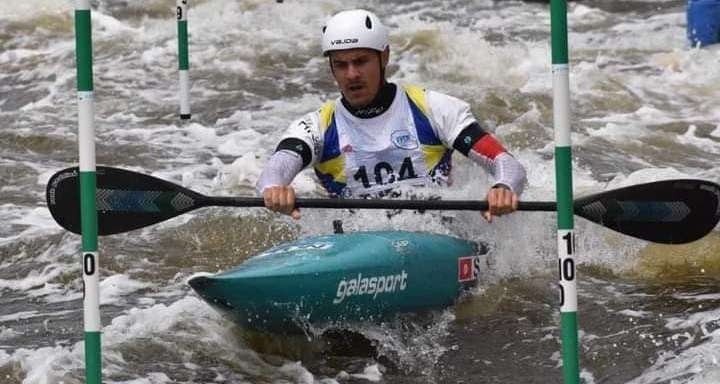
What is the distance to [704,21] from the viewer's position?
12469mm

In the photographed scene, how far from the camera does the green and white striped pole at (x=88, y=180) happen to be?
12.4 feet

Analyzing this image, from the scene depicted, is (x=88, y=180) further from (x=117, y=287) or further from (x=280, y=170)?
(x=117, y=287)

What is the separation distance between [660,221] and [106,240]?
3.24 meters

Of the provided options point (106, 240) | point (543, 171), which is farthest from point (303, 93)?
point (106, 240)

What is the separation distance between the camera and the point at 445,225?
6219 mm

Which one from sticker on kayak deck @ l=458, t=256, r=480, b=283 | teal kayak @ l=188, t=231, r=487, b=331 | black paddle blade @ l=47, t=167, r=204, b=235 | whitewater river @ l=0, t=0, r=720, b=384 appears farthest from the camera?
sticker on kayak deck @ l=458, t=256, r=480, b=283

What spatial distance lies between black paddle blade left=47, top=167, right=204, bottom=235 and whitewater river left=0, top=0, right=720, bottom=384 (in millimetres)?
560

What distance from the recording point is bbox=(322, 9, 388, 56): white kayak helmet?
5855 millimetres

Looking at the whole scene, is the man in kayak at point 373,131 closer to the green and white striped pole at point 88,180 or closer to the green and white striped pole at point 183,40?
the green and white striped pole at point 88,180

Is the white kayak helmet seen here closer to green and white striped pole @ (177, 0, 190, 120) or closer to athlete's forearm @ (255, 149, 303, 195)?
athlete's forearm @ (255, 149, 303, 195)

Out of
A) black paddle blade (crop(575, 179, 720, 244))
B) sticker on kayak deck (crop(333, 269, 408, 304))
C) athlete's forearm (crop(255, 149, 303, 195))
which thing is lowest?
sticker on kayak deck (crop(333, 269, 408, 304))

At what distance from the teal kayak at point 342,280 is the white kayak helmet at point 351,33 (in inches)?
30.6

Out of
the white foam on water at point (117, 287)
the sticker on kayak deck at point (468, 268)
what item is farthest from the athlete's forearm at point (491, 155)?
the white foam on water at point (117, 287)

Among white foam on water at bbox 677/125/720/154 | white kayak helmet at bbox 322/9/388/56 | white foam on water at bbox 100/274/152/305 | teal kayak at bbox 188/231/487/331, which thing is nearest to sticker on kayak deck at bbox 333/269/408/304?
teal kayak at bbox 188/231/487/331
